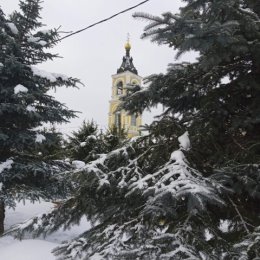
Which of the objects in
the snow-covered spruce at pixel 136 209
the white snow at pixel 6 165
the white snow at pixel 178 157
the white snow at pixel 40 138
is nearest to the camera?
the snow-covered spruce at pixel 136 209

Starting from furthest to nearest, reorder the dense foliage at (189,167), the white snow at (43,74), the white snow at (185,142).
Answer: the white snow at (43,74)
the white snow at (185,142)
the dense foliage at (189,167)

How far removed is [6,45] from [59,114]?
84.3 inches

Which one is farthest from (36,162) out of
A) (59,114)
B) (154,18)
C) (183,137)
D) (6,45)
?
(154,18)

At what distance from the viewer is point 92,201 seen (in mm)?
4414

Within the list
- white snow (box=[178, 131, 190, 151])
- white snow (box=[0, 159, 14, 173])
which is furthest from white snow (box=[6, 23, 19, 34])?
white snow (box=[178, 131, 190, 151])

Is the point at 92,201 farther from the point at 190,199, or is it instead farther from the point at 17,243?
the point at 17,243

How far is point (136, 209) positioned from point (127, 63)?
2045 inches

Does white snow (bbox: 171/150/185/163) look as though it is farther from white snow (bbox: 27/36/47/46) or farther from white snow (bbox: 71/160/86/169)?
white snow (bbox: 27/36/47/46)

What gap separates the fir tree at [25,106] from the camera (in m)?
8.55

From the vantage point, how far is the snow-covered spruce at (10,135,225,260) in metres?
2.92

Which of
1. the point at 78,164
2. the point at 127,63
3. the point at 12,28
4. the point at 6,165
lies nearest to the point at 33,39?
the point at 12,28

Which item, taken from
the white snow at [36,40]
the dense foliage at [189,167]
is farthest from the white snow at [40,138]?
the dense foliage at [189,167]

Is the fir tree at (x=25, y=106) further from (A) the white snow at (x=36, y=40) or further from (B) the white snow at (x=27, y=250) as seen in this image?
(B) the white snow at (x=27, y=250)

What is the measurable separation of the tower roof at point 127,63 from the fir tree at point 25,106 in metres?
43.8
